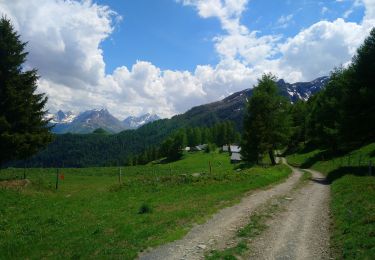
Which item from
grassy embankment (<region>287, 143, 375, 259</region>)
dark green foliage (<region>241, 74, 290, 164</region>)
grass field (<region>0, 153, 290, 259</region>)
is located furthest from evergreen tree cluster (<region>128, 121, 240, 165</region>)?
grassy embankment (<region>287, 143, 375, 259</region>)

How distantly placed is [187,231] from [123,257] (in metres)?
4.24

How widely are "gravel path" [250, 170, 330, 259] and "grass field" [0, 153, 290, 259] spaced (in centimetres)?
392

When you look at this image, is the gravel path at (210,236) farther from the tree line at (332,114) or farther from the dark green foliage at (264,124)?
the dark green foliage at (264,124)

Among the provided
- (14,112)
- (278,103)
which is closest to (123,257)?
(14,112)

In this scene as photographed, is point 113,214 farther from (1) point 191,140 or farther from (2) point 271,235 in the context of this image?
(1) point 191,140

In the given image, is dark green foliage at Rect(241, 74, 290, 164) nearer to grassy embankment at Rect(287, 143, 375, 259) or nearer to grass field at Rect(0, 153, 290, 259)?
grass field at Rect(0, 153, 290, 259)

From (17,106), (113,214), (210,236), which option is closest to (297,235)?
(210,236)

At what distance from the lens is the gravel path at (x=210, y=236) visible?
13.5 meters

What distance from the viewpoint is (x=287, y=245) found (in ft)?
46.3

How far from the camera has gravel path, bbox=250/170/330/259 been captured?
516 inches

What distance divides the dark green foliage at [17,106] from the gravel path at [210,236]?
24195 millimetres

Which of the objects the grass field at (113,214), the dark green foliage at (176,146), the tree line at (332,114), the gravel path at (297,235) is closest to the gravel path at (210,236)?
the grass field at (113,214)

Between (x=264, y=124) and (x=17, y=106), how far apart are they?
35.6m

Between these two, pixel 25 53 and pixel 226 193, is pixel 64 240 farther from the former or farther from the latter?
pixel 25 53
